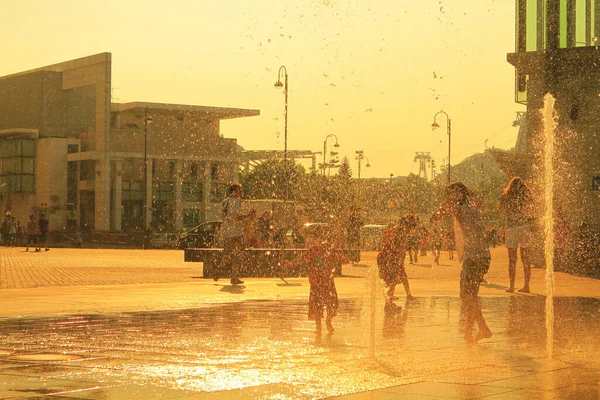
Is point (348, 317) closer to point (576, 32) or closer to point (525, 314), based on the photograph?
point (525, 314)

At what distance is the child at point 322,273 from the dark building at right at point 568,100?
1605 centimetres

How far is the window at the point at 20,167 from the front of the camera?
308 feet

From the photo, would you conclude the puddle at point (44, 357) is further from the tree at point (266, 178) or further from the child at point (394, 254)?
the tree at point (266, 178)

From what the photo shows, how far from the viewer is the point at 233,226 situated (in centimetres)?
1823

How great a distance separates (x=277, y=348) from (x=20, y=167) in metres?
89.1

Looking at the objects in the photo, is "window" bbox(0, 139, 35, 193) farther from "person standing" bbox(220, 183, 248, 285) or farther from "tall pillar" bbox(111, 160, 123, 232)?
"person standing" bbox(220, 183, 248, 285)

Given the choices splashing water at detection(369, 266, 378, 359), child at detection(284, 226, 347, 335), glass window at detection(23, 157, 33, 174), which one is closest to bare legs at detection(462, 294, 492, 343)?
splashing water at detection(369, 266, 378, 359)

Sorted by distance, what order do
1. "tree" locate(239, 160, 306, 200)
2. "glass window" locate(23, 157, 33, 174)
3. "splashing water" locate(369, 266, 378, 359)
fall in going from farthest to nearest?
"tree" locate(239, 160, 306, 200)
"glass window" locate(23, 157, 33, 174)
"splashing water" locate(369, 266, 378, 359)

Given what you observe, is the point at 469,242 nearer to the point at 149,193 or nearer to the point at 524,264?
the point at 524,264

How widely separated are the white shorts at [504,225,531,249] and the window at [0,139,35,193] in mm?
81640

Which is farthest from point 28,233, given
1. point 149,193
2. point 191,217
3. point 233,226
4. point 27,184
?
point 191,217

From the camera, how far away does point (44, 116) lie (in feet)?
313

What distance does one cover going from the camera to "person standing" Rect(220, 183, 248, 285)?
18.0 meters

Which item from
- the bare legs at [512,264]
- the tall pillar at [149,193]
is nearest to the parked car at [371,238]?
the tall pillar at [149,193]
